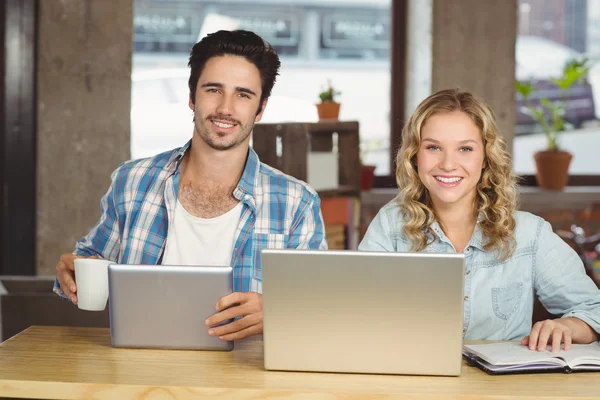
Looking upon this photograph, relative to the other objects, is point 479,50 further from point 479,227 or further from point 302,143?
point 479,227

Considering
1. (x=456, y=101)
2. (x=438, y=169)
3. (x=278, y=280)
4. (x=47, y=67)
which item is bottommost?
(x=278, y=280)

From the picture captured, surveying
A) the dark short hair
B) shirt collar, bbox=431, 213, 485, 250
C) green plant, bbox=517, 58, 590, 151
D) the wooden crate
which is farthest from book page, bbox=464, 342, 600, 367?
green plant, bbox=517, 58, 590, 151

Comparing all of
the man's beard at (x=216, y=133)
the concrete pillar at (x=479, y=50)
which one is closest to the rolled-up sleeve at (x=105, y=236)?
the man's beard at (x=216, y=133)

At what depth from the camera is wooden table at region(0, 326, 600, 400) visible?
1.46 m

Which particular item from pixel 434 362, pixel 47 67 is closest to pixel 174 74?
pixel 47 67

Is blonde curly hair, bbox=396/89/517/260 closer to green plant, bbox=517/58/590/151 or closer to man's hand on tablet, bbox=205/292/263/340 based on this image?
man's hand on tablet, bbox=205/292/263/340

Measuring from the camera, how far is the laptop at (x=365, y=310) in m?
1.48

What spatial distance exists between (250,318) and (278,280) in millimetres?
287

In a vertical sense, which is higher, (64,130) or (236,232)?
(64,130)

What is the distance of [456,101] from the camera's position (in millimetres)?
2184

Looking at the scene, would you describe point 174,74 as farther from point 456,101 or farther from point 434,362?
point 434,362

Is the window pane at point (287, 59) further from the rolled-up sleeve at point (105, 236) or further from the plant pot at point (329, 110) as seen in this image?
the rolled-up sleeve at point (105, 236)

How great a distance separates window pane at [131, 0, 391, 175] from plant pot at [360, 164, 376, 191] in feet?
0.81

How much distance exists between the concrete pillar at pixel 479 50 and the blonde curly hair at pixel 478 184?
2.47 metres
